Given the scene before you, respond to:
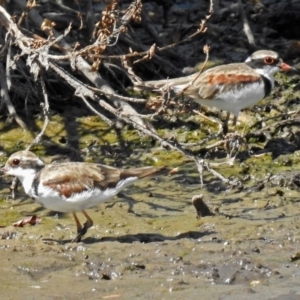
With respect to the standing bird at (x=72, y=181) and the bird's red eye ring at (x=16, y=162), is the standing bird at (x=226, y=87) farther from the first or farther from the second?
the bird's red eye ring at (x=16, y=162)

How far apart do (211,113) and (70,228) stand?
10.1ft

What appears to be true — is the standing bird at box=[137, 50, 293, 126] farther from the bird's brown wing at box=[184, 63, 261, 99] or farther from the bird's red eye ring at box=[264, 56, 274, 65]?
the bird's red eye ring at box=[264, 56, 274, 65]

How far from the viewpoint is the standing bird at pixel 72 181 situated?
8.03 meters

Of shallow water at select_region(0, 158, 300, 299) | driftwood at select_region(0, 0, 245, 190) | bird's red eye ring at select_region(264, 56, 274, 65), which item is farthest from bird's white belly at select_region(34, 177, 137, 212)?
bird's red eye ring at select_region(264, 56, 274, 65)

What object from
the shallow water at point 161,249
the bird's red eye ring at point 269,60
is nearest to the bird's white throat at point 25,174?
the shallow water at point 161,249

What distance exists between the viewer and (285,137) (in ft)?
34.2

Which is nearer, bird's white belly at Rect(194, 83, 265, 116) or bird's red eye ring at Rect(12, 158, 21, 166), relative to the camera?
bird's red eye ring at Rect(12, 158, 21, 166)

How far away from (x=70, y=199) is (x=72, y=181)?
0.16 m

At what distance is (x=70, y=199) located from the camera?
802 centimetres

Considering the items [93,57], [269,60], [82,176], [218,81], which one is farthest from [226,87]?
[82,176]

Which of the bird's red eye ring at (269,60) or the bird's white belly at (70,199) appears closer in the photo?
the bird's white belly at (70,199)

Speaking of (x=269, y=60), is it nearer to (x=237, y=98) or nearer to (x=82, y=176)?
(x=237, y=98)

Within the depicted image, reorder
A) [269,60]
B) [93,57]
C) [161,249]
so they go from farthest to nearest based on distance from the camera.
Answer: [269,60]
[93,57]
[161,249]

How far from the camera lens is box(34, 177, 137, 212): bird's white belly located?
801 centimetres
